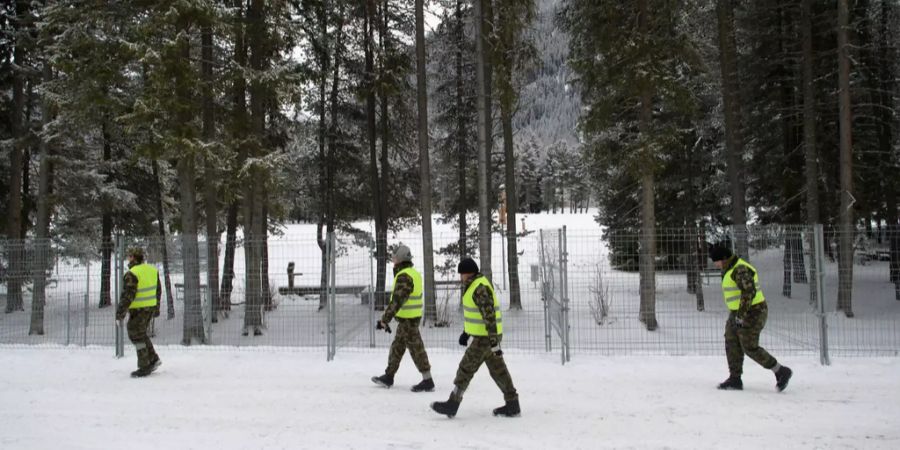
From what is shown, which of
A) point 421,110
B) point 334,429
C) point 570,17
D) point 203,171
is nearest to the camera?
point 334,429

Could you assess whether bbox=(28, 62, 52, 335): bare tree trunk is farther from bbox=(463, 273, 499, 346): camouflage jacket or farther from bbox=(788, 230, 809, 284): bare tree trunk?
bbox=(788, 230, 809, 284): bare tree trunk

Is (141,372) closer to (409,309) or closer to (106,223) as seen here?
(409,309)

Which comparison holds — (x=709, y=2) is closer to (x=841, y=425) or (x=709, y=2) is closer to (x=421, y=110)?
(x=421, y=110)

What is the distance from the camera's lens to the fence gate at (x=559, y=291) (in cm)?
939

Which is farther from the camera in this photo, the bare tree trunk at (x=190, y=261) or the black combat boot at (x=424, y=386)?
the bare tree trunk at (x=190, y=261)

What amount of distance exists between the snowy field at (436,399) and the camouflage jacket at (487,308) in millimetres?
988

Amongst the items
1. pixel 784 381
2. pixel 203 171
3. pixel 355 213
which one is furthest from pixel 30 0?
pixel 784 381

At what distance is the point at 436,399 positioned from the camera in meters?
7.32

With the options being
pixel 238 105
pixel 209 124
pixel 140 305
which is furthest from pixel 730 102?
pixel 140 305

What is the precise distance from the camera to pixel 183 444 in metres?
5.78

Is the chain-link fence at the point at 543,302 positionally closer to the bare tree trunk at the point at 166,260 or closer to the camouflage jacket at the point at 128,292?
the bare tree trunk at the point at 166,260

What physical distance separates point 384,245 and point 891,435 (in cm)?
1383

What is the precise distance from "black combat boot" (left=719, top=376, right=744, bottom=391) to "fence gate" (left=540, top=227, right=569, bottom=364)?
95.5 inches

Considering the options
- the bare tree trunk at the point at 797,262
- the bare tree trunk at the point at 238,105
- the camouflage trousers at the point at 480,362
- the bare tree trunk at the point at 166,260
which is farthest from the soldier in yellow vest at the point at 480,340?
the bare tree trunk at the point at 797,262
